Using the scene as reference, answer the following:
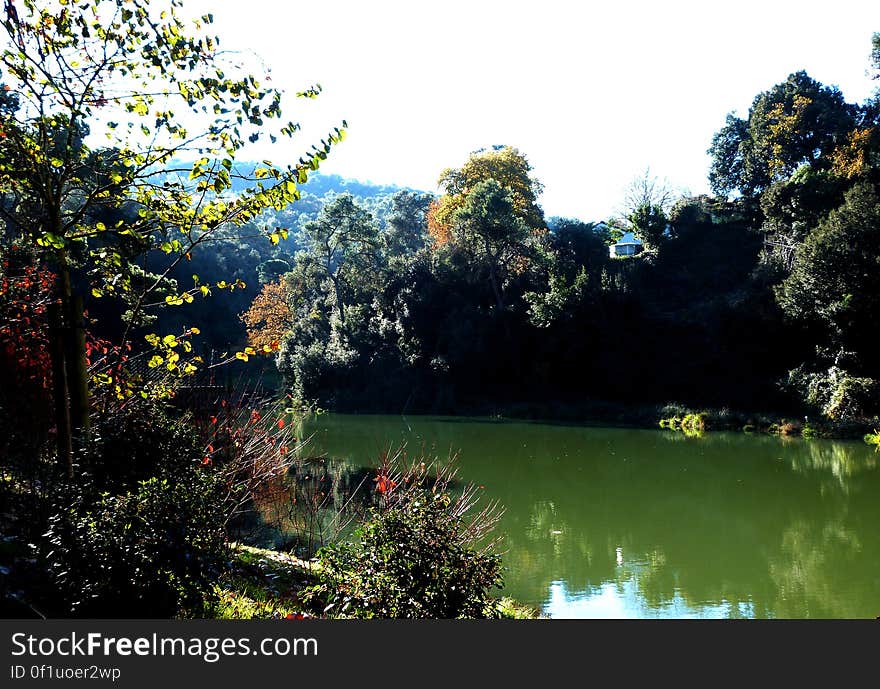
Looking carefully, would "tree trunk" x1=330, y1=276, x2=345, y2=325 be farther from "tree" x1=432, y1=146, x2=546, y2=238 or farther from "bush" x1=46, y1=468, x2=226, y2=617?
"bush" x1=46, y1=468, x2=226, y2=617

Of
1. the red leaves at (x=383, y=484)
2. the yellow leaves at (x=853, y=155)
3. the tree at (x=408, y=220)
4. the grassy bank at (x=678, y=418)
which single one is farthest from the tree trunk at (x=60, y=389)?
the tree at (x=408, y=220)

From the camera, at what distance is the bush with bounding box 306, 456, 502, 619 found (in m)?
4.37

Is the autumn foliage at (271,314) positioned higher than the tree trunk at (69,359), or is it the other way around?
the autumn foliage at (271,314)

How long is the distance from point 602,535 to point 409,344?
24088mm

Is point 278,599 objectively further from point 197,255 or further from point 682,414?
point 197,255

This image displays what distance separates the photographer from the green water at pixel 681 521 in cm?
871

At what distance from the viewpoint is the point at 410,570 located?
14.5 feet

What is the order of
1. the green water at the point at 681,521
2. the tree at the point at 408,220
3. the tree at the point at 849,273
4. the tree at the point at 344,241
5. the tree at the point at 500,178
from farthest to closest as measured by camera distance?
the tree at the point at 408,220 → the tree at the point at 344,241 → the tree at the point at 500,178 → the tree at the point at 849,273 → the green water at the point at 681,521

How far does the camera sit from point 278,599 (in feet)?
18.7

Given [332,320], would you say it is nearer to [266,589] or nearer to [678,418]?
[678,418]

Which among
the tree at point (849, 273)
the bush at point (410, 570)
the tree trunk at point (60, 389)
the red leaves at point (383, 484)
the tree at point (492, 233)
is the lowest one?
the bush at point (410, 570)

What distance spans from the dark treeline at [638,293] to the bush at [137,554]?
22251mm

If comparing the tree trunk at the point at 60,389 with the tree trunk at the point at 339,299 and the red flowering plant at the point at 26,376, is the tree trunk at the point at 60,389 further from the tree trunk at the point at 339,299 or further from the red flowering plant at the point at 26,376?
the tree trunk at the point at 339,299

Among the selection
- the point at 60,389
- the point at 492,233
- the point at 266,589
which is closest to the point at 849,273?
the point at 492,233
